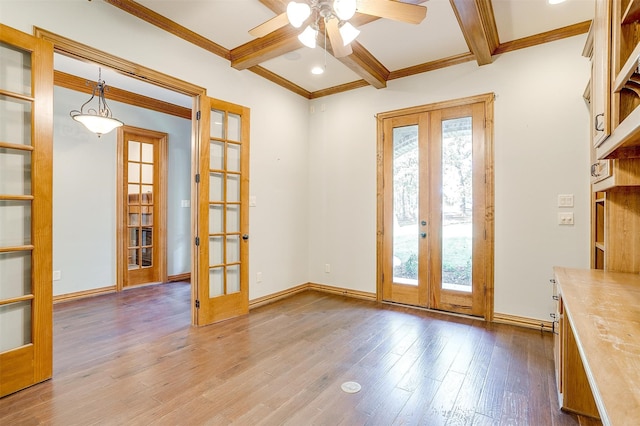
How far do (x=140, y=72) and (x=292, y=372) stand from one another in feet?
9.40

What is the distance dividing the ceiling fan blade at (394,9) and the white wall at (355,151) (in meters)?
1.89

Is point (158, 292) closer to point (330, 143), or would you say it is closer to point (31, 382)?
point (31, 382)

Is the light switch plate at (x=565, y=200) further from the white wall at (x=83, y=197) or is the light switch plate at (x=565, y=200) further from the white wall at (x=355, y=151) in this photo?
the white wall at (x=83, y=197)

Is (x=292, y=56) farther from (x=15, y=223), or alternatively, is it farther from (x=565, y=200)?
(x=565, y=200)

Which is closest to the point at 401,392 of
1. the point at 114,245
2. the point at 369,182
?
the point at 369,182

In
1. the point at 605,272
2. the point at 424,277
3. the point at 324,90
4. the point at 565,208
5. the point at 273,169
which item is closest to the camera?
the point at 605,272

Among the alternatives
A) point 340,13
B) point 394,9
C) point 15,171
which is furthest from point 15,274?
point 394,9

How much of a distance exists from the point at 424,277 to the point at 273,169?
Result: 2.37m

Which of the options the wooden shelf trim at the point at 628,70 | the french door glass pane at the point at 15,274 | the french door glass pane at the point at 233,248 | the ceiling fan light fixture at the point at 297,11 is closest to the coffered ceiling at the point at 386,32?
the ceiling fan light fixture at the point at 297,11

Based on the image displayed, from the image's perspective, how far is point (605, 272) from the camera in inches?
81.3

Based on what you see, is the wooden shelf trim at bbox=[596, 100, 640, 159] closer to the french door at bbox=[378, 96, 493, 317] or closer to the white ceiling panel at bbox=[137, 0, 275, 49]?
the french door at bbox=[378, 96, 493, 317]

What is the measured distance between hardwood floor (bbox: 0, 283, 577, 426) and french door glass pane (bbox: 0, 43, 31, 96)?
2.01m

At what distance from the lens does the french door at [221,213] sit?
11.0 feet

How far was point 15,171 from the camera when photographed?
2.16m
